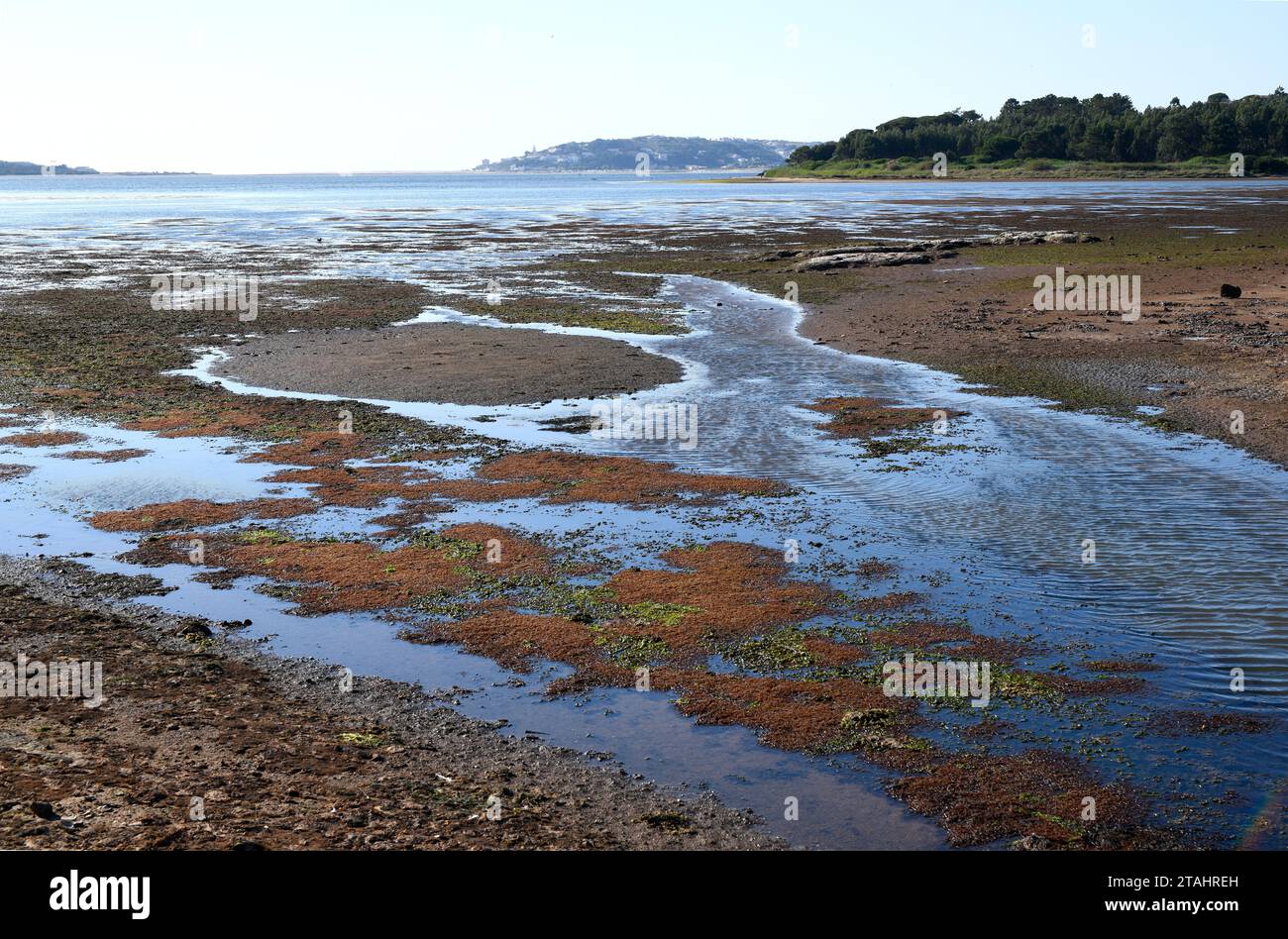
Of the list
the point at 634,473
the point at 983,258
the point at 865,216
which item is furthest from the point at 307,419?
the point at 865,216

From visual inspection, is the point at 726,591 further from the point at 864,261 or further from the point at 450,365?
the point at 864,261

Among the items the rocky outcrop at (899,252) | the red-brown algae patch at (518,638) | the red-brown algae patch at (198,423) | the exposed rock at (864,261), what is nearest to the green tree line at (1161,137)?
the rocky outcrop at (899,252)

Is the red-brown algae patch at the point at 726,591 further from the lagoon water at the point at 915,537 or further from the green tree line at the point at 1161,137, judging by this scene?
the green tree line at the point at 1161,137

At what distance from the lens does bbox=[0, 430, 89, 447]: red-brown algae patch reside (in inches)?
784

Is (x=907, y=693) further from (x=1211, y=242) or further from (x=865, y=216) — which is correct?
(x=865, y=216)

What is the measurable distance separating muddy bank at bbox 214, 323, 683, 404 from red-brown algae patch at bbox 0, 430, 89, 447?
501 cm

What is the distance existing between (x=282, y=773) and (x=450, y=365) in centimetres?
1943

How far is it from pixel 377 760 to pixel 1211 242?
167 ft

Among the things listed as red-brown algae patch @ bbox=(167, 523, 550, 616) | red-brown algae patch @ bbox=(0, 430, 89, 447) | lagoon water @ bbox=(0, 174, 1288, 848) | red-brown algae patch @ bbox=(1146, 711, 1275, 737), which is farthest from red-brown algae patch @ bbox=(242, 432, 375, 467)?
red-brown algae patch @ bbox=(1146, 711, 1275, 737)

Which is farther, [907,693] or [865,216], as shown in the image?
[865,216]

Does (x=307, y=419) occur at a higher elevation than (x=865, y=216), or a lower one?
lower

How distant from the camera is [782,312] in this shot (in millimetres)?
36406

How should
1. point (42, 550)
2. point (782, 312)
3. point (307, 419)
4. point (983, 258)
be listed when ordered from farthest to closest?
point (983, 258)
point (782, 312)
point (307, 419)
point (42, 550)

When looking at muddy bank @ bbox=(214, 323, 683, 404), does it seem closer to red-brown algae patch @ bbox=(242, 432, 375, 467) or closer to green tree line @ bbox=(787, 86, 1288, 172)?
red-brown algae patch @ bbox=(242, 432, 375, 467)
